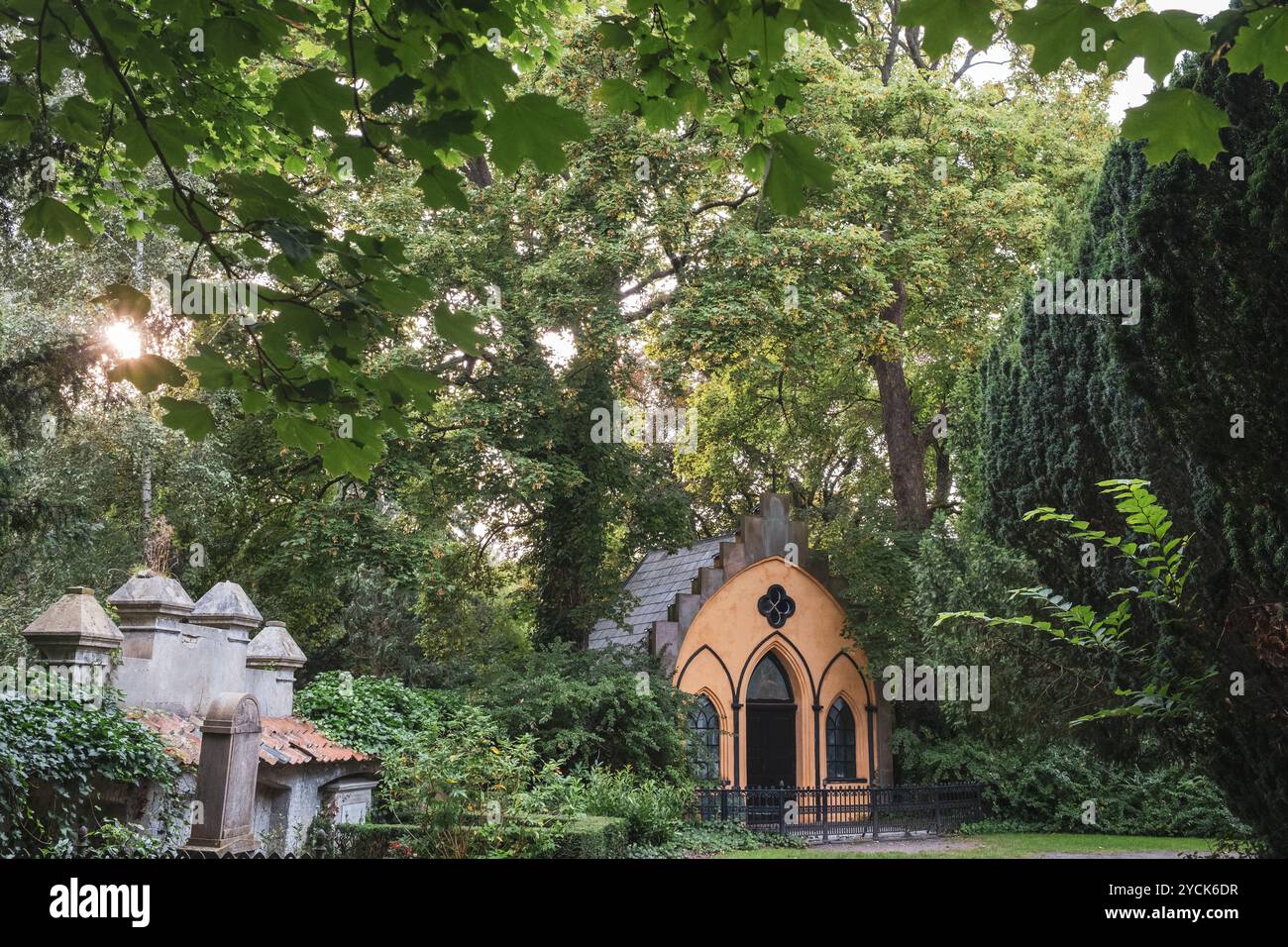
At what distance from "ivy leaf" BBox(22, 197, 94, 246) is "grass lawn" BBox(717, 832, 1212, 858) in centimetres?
1371

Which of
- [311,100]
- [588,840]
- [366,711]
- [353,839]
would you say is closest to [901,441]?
[366,711]

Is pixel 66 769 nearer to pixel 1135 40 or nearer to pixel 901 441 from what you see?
pixel 1135 40

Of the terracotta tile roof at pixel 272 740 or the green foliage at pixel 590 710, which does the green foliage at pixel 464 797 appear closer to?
the terracotta tile roof at pixel 272 740

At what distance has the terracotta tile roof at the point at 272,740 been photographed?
10.6 metres

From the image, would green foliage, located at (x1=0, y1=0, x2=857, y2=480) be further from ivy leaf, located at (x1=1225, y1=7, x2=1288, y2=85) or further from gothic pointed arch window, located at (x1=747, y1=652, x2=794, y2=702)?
gothic pointed arch window, located at (x1=747, y1=652, x2=794, y2=702)

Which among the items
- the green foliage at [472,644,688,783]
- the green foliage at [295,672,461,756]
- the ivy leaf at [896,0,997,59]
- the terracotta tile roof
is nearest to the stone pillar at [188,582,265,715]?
the terracotta tile roof

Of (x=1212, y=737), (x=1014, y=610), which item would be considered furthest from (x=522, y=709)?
(x=1212, y=737)

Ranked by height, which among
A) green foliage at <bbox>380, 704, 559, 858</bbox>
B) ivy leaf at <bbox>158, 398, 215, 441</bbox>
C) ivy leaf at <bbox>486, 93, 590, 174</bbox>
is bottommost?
green foliage at <bbox>380, 704, 559, 858</bbox>

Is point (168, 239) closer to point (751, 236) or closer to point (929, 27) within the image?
point (751, 236)

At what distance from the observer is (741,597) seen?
22.4 meters

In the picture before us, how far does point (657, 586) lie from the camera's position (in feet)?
77.2

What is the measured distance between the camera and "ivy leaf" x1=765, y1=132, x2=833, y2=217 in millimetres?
3365

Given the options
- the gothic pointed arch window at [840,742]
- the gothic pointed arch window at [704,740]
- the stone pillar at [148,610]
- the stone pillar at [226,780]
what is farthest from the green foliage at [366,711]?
the gothic pointed arch window at [840,742]

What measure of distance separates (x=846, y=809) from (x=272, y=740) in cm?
1159
